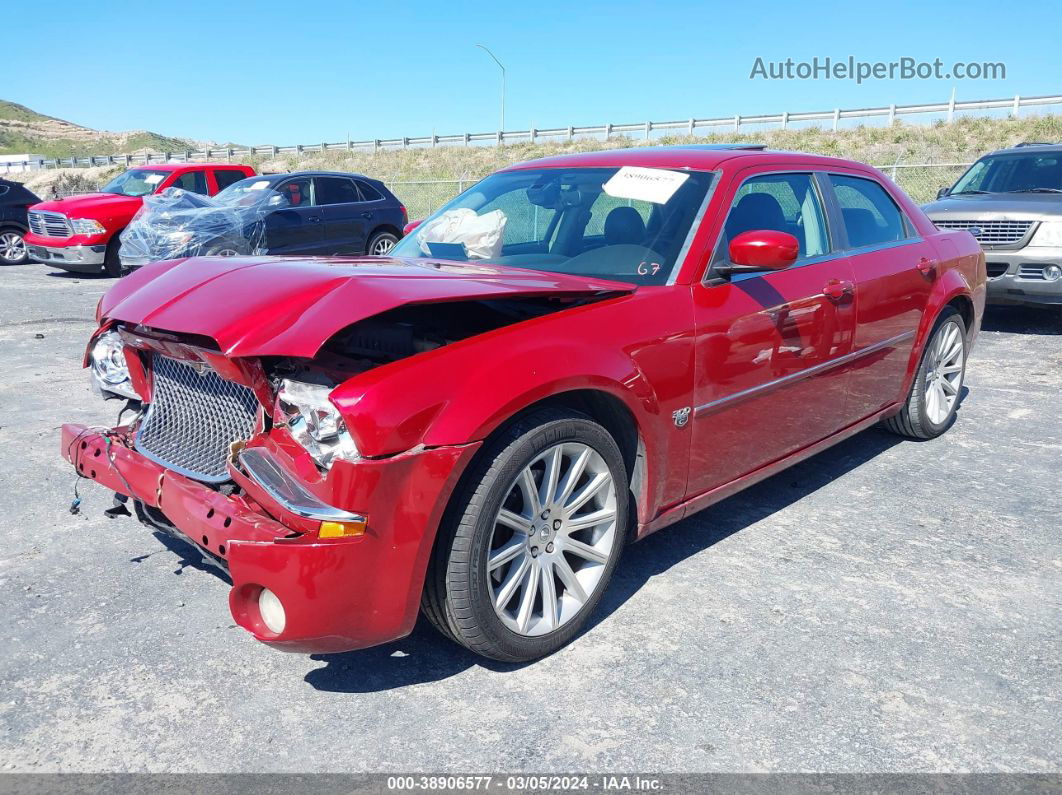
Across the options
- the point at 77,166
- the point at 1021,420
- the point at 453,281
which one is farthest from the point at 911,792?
the point at 77,166

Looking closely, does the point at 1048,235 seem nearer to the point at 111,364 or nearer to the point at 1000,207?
the point at 1000,207

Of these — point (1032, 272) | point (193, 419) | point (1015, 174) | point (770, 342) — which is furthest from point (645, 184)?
point (1015, 174)

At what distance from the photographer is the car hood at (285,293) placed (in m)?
2.45

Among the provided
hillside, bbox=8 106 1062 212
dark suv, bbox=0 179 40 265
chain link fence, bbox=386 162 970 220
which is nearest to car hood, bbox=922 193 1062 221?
chain link fence, bbox=386 162 970 220

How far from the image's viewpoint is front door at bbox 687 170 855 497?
131 inches

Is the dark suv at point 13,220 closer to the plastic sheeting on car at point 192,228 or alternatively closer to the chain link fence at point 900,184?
the plastic sheeting on car at point 192,228

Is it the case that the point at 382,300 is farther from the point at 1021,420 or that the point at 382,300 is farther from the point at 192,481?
the point at 1021,420

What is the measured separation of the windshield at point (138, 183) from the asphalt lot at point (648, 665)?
Result: 1087cm

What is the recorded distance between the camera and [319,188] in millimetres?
12922

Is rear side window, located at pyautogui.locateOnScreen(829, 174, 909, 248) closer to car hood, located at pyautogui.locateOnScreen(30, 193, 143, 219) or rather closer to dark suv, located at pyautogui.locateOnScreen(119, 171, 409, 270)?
dark suv, located at pyautogui.locateOnScreen(119, 171, 409, 270)

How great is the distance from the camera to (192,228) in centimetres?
1135

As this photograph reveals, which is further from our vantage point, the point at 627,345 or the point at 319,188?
the point at 319,188

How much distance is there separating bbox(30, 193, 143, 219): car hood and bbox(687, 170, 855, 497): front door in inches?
465

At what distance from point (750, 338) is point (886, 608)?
1.13 meters
